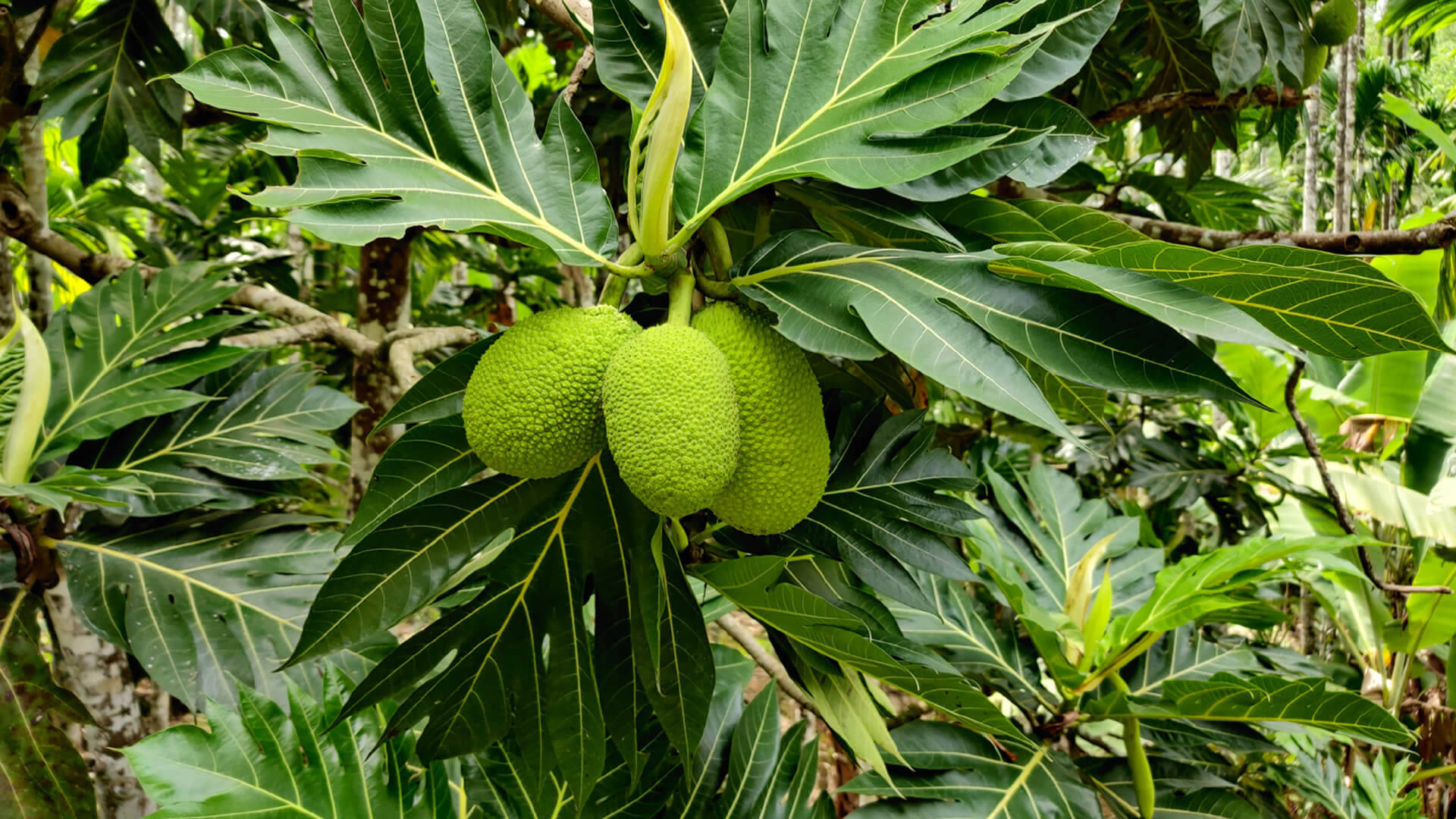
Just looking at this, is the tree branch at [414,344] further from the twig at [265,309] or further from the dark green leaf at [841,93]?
the dark green leaf at [841,93]

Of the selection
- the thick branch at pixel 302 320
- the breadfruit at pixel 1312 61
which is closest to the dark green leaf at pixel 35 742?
the thick branch at pixel 302 320

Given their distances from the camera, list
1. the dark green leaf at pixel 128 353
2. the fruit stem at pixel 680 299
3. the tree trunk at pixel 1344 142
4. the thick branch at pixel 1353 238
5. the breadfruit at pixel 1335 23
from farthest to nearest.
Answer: the tree trunk at pixel 1344 142 → the breadfruit at pixel 1335 23 → the dark green leaf at pixel 128 353 → the thick branch at pixel 1353 238 → the fruit stem at pixel 680 299

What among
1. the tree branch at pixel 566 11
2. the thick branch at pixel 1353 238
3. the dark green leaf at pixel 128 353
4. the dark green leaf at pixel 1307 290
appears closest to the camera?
the dark green leaf at pixel 1307 290

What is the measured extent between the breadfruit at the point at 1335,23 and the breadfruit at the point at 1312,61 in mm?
14

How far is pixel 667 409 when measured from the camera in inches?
18.7

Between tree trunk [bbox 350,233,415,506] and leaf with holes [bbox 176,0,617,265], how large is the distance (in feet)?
4.49

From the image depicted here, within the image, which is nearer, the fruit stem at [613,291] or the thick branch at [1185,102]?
the fruit stem at [613,291]

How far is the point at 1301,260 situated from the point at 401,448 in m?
0.59

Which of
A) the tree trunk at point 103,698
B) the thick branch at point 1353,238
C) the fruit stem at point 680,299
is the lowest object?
the tree trunk at point 103,698

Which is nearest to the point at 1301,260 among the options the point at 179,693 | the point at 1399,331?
the point at 1399,331

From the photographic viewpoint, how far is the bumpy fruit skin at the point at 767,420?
0.54 meters

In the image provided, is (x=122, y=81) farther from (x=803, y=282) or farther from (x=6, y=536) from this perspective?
(x=803, y=282)

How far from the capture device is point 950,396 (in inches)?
107

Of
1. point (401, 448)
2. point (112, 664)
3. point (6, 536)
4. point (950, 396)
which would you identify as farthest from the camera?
point (950, 396)
